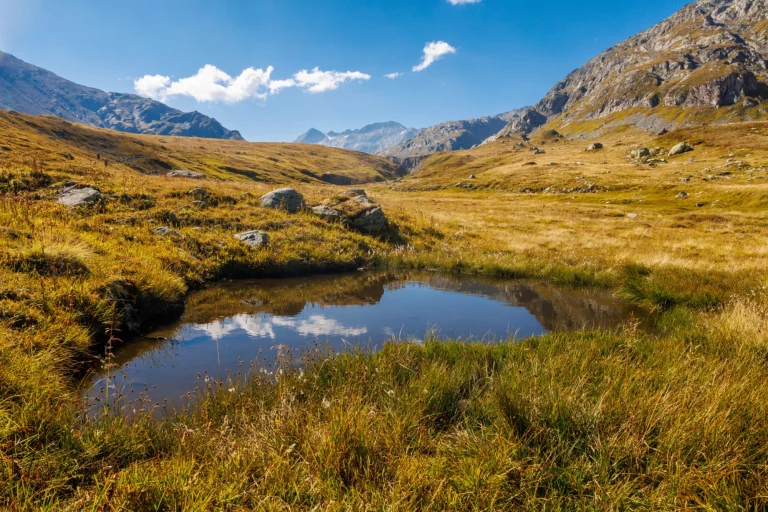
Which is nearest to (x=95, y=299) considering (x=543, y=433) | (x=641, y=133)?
(x=543, y=433)

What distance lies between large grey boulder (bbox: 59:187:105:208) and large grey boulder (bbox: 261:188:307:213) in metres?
8.26

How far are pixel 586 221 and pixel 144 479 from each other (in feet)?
137

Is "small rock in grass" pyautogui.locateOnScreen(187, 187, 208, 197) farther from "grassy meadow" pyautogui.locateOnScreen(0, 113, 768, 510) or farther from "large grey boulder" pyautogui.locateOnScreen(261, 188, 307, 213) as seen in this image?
"grassy meadow" pyautogui.locateOnScreen(0, 113, 768, 510)

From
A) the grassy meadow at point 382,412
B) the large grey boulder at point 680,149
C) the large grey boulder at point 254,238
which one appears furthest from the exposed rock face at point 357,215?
the large grey boulder at point 680,149

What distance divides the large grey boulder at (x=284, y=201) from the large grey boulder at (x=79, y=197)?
8261 millimetres

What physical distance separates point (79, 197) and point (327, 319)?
574 inches

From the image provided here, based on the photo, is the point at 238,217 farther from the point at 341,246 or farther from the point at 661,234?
the point at 661,234

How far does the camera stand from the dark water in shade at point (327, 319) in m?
7.00

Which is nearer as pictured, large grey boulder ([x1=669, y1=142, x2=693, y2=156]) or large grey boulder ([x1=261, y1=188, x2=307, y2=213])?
large grey boulder ([x1=261, y1=188, x2=307, y2=213])

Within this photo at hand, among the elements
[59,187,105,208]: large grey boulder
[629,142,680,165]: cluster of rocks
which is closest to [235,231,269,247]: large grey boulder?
[59,187,105,208]: large grey boulder

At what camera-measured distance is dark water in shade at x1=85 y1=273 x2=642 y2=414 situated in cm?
700

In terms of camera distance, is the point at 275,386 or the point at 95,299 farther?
the point at 95,299

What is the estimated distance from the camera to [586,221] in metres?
37.0

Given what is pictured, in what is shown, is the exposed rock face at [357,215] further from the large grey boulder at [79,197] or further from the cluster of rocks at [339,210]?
the large grey boulder at [79,197]
